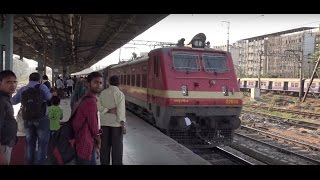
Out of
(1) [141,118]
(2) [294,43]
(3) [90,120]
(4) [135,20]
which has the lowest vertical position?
(1) [141,118]

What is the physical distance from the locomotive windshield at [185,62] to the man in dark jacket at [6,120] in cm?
656

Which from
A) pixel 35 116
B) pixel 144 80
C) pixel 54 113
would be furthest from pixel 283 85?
pixel 35 116

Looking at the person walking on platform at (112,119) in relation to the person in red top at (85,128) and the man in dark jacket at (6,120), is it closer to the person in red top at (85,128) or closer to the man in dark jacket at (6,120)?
the person in red top at (85,128)

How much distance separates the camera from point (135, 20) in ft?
42.8

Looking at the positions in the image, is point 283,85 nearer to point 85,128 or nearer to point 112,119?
point 112,119

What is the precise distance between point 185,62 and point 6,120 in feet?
23.1

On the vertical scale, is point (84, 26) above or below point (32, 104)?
above

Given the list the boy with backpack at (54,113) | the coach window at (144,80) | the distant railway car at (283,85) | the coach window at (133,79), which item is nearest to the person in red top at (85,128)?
the boy with backpack at (54,113)

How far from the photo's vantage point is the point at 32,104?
611 cm

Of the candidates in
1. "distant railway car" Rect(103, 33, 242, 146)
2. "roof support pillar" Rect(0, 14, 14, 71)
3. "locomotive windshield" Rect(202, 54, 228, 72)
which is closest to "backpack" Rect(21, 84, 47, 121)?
"roof support pillar" Rect(0, 14, 14, 71)
